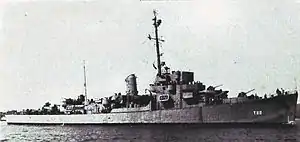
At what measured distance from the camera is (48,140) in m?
10.1

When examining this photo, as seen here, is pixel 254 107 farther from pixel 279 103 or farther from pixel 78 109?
pixel 78 109

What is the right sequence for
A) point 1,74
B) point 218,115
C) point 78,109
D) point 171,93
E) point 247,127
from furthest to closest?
point 78,109 < point 171,93 < point 218,115 < point 247,127 < point 1,74

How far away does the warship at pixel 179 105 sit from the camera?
12.4m

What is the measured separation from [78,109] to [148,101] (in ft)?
12.8

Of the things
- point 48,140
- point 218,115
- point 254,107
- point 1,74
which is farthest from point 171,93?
point 1,74

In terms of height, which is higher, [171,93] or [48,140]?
[171,93]

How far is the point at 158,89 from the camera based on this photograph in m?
14.4

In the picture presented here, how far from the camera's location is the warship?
40.6 feet

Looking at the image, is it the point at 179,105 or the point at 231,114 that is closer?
the point at 231,114

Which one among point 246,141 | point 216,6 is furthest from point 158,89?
point 216,6

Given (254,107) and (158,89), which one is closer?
(254,107)

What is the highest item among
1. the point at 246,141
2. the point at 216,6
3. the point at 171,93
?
the point at 216,6

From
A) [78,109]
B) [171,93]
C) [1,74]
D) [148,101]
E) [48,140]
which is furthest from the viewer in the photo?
[78,109]

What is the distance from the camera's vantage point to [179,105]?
13.9 m
